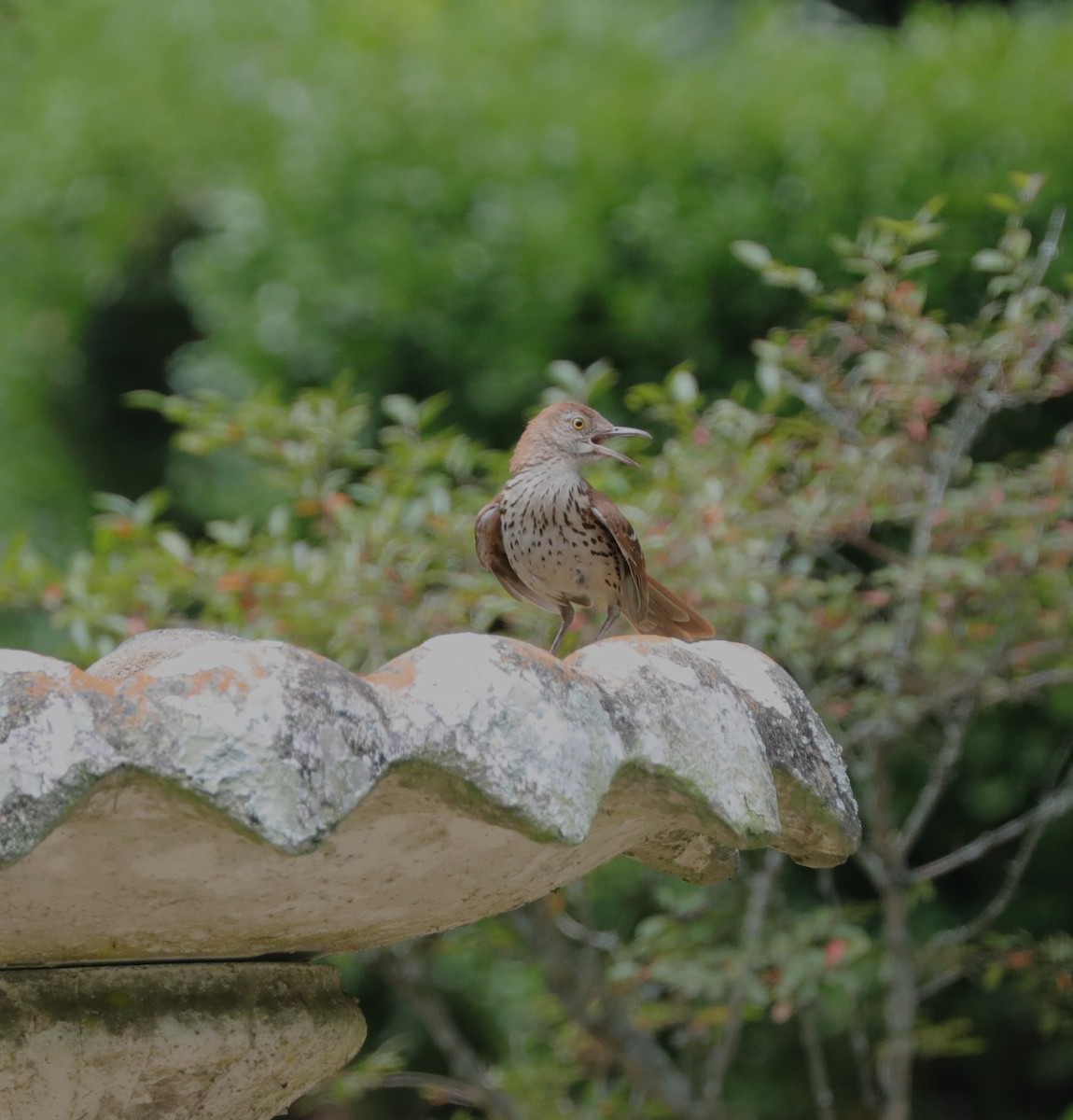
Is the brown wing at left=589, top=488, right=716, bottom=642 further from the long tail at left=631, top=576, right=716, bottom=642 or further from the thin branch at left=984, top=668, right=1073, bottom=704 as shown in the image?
the thin branch at left=984, top=668, right=1073, bottom=704

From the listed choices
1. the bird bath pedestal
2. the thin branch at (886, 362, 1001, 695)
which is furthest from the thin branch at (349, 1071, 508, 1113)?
the bird bath pedestal

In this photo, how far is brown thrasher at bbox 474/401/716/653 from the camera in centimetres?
304

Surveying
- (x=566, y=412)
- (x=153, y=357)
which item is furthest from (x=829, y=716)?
(x=153, y=357)

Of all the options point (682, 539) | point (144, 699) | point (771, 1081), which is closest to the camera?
point (144, 699)

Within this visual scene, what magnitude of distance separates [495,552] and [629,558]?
33 centimetres

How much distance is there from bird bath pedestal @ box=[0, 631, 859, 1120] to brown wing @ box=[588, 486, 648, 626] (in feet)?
2.25

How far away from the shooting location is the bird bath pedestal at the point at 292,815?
1592 mm


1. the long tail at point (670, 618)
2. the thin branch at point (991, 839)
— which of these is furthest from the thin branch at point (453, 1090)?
the long tail at point (670, 618)

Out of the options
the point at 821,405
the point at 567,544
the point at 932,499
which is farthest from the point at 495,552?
the point at 932,499

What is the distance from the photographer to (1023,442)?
595 centimetres

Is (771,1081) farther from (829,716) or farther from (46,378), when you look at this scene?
(46,378)

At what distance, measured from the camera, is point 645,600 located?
2.97m

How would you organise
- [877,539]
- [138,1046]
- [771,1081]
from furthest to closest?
[771,1081], [877,539], [138,1046]

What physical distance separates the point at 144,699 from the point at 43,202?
759 centimetres
